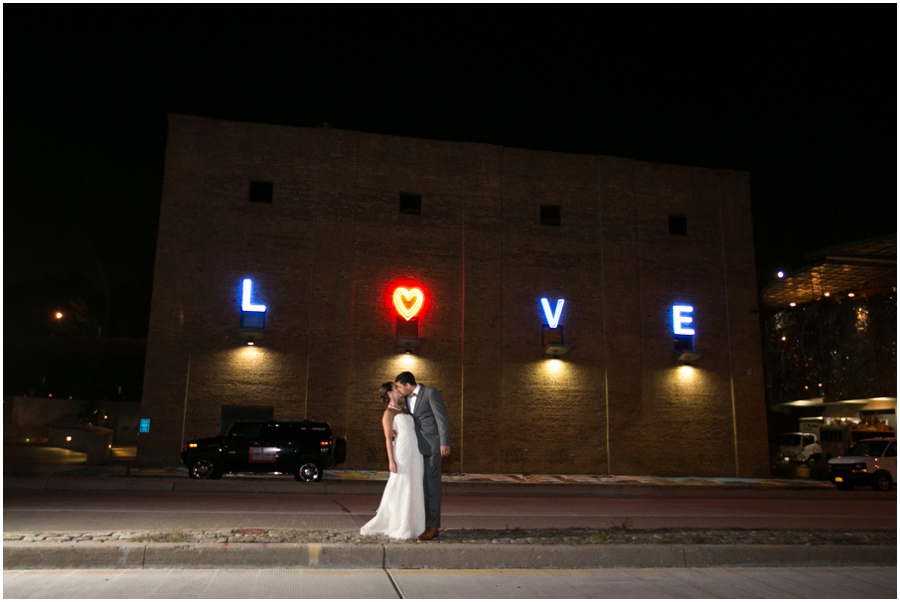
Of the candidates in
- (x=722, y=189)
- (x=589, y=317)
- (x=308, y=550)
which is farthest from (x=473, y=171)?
(x=308, y=550)

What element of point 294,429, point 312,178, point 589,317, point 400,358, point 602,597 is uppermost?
point 312,178

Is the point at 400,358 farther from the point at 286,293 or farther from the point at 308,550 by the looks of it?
the point at 308,550

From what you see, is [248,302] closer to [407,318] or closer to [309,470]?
[407,318]

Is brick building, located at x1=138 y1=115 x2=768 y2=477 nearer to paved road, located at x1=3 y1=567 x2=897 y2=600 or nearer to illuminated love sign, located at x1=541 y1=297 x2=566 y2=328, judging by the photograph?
illuminated love sign, located at x1=541 y1=297 x2=566 y2=328

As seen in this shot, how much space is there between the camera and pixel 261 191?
87.8 feet

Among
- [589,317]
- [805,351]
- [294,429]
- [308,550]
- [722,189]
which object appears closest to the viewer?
[308,550]

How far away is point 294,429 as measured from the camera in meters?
A: 21.0

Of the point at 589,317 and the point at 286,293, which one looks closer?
the point at 286,293

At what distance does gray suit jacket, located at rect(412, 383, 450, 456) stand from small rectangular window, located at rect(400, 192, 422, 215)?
1973cm

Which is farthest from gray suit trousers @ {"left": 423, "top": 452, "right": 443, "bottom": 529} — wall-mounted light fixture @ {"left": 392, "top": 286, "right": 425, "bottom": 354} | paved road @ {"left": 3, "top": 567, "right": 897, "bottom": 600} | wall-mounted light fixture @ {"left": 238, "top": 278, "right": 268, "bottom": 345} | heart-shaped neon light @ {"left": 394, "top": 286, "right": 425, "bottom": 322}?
wall-mounted light fixture @ {"left": 238, "top": 278, "right": 268, "bottom": 345}

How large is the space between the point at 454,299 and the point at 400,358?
309 centimetres

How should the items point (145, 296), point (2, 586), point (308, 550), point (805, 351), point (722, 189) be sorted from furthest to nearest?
point (145, 296), point (805, 351), point (722, 189), point (308, 550), point (2, 586)

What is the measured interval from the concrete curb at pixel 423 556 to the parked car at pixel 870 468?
18112mm

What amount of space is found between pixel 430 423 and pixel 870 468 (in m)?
21.3
